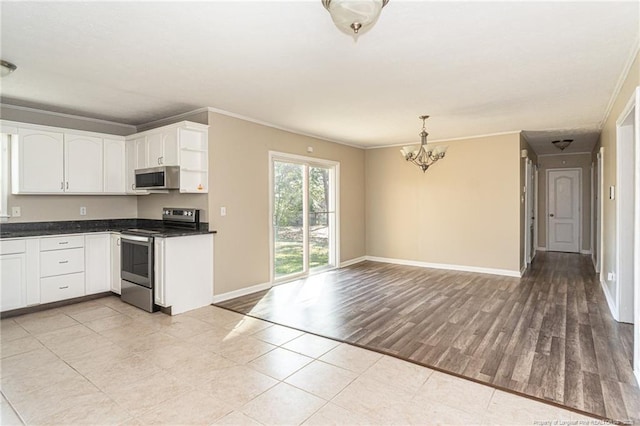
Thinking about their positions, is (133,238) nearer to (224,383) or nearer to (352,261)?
(224,383)

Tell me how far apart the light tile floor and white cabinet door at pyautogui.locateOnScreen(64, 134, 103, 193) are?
1.96m

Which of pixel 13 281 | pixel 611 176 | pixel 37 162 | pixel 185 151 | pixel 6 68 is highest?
pixel 6 68

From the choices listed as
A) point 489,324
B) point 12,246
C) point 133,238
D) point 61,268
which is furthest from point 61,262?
point 489,324

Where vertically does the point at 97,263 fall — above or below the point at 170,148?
below

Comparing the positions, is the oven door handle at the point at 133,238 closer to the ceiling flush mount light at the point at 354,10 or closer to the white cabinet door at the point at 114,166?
the white cabinet door at the point at 114,166

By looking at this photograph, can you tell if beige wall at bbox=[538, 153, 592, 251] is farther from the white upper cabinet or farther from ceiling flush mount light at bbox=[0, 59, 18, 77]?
ceiling flush mount light at bbox=[0, 59, 18, 77]

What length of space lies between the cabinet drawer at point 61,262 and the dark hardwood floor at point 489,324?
2.02 m

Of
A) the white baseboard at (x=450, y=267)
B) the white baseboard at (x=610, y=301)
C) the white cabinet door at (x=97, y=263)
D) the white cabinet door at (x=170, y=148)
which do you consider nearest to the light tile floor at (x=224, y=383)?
the white cabinet door at (x=97, y=263)

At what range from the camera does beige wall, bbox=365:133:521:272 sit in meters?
6.07

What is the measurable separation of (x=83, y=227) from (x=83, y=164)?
95 cm

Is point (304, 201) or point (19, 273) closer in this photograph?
point (19, 273)

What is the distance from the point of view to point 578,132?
6.16 m

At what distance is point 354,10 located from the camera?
166 cm

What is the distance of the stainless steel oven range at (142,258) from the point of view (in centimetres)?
416
